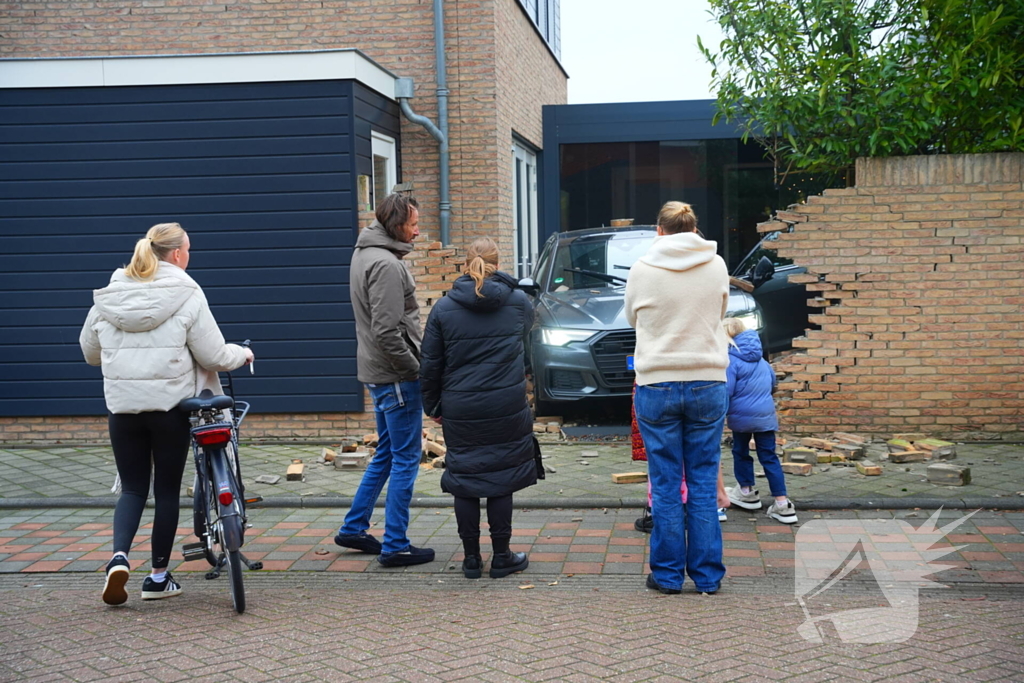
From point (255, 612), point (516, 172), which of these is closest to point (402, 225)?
point (255, 612)

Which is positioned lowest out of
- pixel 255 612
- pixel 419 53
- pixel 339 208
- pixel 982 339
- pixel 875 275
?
pixel 255 612

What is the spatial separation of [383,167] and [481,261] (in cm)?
693

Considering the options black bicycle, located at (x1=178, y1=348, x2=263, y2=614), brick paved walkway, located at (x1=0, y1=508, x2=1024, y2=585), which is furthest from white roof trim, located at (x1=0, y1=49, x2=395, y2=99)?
black bicycle, located at (x1=178, y1=348, x2=263, y2=614)

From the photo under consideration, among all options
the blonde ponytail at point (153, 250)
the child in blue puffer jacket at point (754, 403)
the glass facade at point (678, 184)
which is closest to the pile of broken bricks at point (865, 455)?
the child in blue puffer jacket at point (754, 403)

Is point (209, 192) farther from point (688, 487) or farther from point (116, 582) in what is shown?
point (688, 487)

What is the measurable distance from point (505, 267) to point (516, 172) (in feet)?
6.82

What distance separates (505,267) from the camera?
13.9 meters

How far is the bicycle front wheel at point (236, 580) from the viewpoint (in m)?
4.93

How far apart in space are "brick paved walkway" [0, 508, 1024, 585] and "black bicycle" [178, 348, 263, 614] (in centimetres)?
50

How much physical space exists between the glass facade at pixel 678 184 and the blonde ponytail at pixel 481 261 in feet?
40.5

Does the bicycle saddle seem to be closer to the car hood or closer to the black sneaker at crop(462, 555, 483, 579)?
the black sneaker at crop(462, 555, 483, 579)

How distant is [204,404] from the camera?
17.0ft

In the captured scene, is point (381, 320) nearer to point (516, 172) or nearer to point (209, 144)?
point (209, 144)

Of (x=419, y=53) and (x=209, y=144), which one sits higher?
(x=419, y=53)
